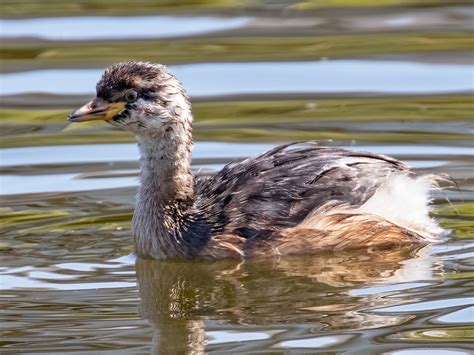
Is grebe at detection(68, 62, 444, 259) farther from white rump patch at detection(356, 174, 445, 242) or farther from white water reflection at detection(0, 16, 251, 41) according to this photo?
white water reflection at detection(0, 16, 251, 41)

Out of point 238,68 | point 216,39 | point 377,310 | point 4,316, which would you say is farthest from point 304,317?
point 216,39

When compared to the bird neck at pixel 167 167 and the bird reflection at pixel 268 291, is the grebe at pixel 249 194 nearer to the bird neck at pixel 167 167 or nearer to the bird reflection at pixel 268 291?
the bird neck at pixel 167 167

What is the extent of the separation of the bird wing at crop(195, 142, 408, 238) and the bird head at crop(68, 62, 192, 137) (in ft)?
1.78

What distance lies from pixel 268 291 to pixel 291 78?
4573 millimetres

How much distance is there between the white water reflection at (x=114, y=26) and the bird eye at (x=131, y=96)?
4640mm

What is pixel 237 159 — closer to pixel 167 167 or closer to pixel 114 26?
pixel 167 167

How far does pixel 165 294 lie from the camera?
805 cm

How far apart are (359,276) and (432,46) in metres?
5.08

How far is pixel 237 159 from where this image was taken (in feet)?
31.7

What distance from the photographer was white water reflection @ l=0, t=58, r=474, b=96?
1197 cm

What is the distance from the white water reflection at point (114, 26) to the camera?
532 inches

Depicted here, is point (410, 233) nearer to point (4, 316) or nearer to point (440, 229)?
point (440, 229)

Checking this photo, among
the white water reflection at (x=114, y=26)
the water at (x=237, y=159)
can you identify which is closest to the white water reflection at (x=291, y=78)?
the water at (x=237, y=159)

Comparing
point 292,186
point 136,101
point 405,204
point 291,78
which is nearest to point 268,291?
point 292,186
